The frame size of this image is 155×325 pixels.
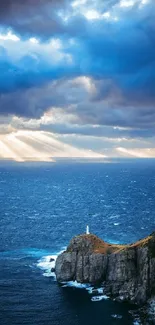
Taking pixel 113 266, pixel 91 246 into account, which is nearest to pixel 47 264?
pixel 91 246

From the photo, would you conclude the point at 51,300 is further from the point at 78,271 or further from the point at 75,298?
the point at 78,271

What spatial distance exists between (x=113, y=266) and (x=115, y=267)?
1023 mm

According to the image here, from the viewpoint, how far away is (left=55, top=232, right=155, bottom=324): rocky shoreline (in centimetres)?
10581

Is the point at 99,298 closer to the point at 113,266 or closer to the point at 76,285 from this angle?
the point at 76,285

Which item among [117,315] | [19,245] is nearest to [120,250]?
[117,315]

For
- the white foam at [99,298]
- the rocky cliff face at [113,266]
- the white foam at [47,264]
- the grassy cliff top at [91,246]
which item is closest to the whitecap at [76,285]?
the rocky cliff face at [113,266]

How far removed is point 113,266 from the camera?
116m

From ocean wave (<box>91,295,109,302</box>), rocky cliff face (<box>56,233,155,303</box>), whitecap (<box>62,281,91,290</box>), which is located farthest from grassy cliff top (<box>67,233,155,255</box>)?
ocean wave (<box>91,295,109,302</box>)

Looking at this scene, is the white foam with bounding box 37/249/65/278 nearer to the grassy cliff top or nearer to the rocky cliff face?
the rocky cliff face

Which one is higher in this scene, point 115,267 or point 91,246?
point 91,246

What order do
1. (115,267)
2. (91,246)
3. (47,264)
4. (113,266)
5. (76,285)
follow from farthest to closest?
(47,264), (91,246), (76,285), (113,266), (115,267)

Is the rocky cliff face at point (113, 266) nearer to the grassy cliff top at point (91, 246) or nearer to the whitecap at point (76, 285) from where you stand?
the grassy cliff top at point (91, 246)

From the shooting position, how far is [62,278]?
121 metres

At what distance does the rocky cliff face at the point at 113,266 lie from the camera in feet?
350
